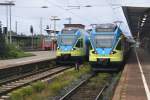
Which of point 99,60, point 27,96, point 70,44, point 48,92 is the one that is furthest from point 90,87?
point 70,44

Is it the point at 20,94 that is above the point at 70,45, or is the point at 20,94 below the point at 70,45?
below

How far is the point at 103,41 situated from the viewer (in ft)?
95.7

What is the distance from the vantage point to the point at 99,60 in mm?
28172

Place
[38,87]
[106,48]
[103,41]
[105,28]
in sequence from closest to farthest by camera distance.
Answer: [38,87] < [106,48] < [103,41] < [105,28]

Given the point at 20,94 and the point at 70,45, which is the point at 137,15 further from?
the point at 20,94

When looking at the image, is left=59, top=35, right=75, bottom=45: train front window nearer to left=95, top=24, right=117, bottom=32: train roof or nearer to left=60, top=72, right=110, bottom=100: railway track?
left=95, top=24, right=117, bottom=32: train roof

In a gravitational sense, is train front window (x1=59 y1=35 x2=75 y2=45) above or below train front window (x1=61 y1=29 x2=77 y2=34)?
below

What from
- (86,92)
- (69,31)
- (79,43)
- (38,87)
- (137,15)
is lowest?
(86,92)

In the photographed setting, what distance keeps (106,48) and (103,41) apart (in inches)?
26.9

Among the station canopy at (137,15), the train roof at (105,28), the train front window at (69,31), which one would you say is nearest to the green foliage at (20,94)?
the train roof at (105,28)

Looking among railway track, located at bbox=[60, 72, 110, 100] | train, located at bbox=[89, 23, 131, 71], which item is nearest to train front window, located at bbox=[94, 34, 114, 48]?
train, located at bbox=[89, 23, 131, 71]

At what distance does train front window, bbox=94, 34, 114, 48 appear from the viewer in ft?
94.8

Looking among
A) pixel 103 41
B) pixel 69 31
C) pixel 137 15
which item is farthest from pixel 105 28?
pixel 137 15

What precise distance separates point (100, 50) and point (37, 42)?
208 feet
